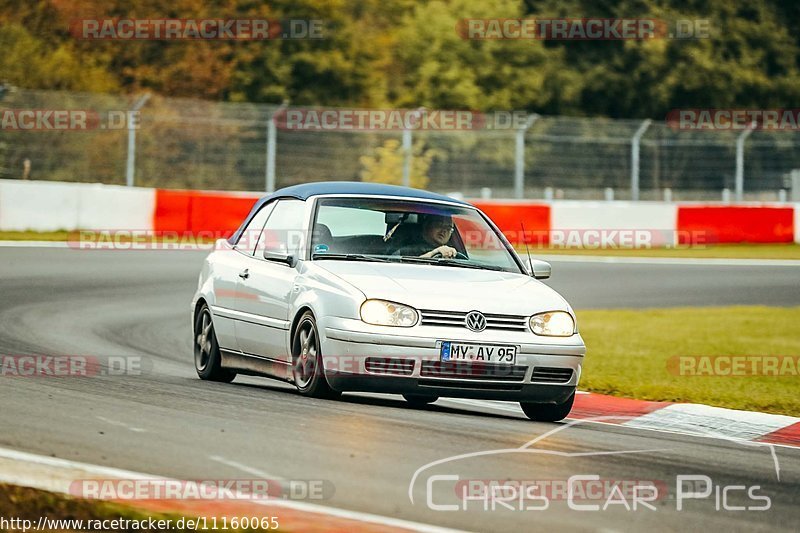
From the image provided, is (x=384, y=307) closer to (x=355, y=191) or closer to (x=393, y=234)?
(x=393, y=234)

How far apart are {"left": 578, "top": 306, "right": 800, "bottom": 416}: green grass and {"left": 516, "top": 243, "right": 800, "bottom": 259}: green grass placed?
8.26 m

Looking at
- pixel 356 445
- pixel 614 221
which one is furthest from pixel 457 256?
pixel 614 221

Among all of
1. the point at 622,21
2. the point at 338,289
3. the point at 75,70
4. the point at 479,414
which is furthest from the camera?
the point at 622,21

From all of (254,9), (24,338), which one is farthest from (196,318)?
(254,9)

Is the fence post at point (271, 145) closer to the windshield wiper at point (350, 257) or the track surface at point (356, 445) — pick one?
the track surface at point (356, 445)

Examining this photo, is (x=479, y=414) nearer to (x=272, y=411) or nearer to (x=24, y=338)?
(x=272, y=411)

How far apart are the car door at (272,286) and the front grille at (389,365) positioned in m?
0.91

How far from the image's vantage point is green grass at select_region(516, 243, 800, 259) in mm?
27750

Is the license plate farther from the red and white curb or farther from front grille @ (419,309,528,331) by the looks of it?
the red and white curb

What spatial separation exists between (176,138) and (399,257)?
65.3ft

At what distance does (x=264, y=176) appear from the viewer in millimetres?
28953

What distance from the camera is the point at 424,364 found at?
8.73 meters

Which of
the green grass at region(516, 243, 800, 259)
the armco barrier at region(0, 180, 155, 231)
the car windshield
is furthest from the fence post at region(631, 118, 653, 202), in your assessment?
the car windshield

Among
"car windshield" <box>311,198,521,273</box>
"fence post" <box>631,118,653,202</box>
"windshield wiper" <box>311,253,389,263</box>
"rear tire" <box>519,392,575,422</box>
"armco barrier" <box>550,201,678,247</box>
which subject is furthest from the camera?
"fence post" <box>631,118,653,202</box>
